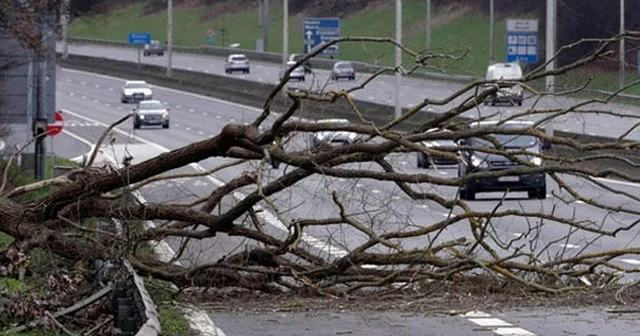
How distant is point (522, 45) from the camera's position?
235 ft

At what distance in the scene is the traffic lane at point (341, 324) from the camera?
14203 millimetres

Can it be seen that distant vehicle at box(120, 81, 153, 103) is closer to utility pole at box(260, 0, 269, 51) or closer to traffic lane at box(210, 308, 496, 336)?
utility pole at box(260, 0, 269, 51)

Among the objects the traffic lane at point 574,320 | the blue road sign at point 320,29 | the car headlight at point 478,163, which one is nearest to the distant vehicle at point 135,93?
the blue road sign at point 320,29

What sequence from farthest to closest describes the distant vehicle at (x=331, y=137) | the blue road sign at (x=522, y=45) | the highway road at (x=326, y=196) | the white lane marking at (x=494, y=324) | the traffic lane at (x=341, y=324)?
the blue road sign at (x=522, y=45) → the highway road at (x=326, y=196) → the distant vehicle at (x=331, y=137) → the traffic lane at (x=341, y=324) → the white lane marking at (x=494, y=324)

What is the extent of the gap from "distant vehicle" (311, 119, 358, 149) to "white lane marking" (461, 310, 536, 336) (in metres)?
1.89

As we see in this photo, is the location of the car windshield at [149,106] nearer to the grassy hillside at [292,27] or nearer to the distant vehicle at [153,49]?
the grassy hillside at [292,27]

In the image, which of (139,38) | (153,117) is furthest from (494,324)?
(139,38)

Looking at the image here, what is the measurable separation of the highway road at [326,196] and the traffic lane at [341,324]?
160 mm

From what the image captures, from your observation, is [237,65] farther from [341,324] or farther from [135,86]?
[341,324]

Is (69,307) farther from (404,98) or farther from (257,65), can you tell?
(257,65)

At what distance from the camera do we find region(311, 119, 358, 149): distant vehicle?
1549 cm

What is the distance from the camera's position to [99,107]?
92.6 metres

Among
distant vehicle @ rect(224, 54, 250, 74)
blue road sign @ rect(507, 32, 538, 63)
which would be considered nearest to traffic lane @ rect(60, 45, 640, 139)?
distant vehicle @ rect(224, 54, 250, 74)

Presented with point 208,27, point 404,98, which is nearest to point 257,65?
point 208,27
